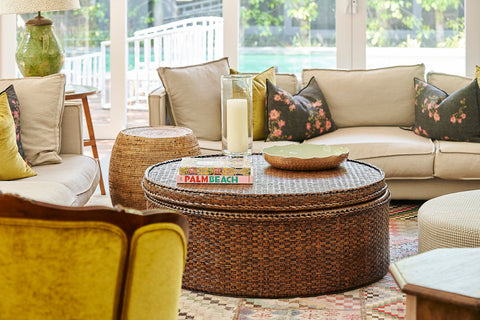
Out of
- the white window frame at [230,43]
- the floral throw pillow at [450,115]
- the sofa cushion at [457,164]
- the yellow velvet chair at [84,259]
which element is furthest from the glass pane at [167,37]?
the yellow velvet chair at [84,259]

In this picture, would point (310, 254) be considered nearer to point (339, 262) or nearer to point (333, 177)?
point (339, 262)

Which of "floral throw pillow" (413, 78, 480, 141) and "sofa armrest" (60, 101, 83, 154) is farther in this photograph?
"floral throw pillow" (413, 78, 480, 141)

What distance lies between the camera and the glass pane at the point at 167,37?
612 centimetres

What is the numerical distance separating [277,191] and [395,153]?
1.46m

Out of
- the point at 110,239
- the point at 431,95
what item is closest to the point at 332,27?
the point at 431,95

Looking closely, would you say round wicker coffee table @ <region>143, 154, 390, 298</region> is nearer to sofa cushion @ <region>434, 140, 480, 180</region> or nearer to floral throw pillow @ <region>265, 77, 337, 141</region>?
sofa cushion @ <region>434, 140, 480, 180</region>

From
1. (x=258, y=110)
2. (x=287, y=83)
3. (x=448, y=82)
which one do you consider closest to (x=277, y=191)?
(x=258, y=110)

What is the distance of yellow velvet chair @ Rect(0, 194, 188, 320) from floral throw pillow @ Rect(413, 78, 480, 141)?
3057mm

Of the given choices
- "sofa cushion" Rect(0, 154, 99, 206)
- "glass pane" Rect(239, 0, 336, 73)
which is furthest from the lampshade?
"glass pane" Rect(239, 0, 336, 73)

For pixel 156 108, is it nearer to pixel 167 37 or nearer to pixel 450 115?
pixel 450 115

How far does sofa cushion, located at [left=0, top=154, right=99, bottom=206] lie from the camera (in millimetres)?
2730

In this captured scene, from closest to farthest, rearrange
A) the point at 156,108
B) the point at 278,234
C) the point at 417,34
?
the point at 278,234, the point at 156,108, the point at 417,34

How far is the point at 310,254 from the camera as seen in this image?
2439mm

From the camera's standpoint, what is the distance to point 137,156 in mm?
3330
